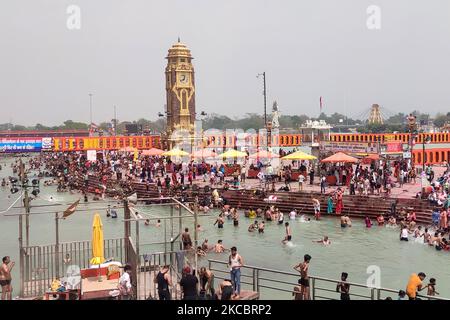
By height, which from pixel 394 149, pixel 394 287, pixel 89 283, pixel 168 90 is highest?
pixel 168 90

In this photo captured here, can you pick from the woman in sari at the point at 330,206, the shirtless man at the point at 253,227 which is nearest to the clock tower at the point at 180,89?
the woman in sari at the point at 330,206

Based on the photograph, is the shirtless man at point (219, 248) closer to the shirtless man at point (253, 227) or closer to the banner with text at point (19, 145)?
the shirtless man at point (253, 227)

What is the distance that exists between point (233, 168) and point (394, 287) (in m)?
24.4

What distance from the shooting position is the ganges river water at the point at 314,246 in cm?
1812

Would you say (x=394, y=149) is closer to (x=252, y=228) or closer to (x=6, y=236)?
(x=252, y=228)

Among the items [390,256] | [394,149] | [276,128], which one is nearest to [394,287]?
[390,256]

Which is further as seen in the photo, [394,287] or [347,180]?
[347,180]

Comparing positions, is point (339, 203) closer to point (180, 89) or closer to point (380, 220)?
point (380, 220)

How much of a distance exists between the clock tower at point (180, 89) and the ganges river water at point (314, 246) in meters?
33.7

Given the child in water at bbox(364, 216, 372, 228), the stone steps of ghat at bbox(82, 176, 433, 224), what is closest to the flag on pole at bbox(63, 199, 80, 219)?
the child in water at bbox(364, 216, 372, 228)

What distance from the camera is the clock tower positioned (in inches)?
2505

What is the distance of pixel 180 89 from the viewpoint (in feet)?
211

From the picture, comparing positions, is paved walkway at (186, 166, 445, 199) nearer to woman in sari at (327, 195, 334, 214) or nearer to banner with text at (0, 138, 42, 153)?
woman in sari at (327, 195, 334, 214)

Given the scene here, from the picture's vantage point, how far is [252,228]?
25.7 meters
